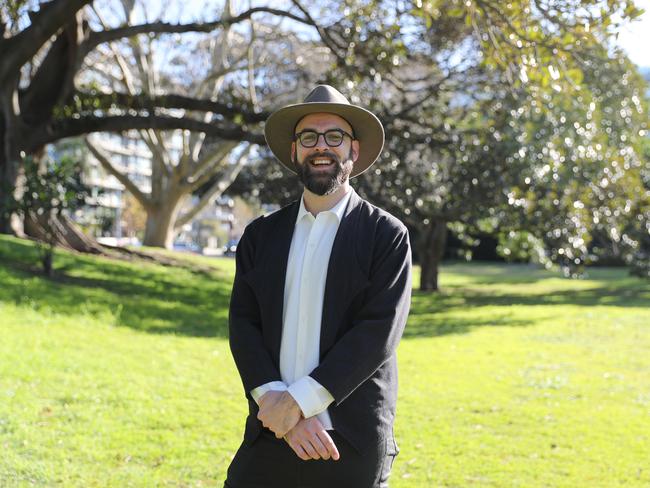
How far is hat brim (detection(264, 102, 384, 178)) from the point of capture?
2879 millimetres

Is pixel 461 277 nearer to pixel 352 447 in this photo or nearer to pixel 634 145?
pixel 634 145

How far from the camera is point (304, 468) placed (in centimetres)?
267

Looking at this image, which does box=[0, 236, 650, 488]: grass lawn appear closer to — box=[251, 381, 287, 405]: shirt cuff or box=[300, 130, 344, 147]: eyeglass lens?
box=[251, 381, 287, 405]: shirt cuff

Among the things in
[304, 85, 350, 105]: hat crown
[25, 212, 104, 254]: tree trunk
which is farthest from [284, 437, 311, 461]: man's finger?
[25, 212, 104, 254]: tree trunk

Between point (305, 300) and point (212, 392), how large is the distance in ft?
16.8

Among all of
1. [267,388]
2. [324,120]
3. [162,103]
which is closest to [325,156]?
[324,120]

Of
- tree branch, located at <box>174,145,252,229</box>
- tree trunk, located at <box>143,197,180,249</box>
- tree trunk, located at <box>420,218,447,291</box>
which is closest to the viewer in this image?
tree trunk, located at <box>420,218,447,291</box>

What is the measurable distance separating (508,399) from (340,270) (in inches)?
225

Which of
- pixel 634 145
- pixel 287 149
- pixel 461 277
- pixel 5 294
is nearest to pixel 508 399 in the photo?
pixel 287 149

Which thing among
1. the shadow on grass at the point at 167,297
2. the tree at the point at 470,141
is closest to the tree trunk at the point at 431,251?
the shadow on grass at the point at 167,297

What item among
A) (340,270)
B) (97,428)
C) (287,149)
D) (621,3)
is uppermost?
(621,3)

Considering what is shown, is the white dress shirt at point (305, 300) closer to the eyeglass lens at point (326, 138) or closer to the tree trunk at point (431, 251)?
the eyeglass lens at point (326, 138)

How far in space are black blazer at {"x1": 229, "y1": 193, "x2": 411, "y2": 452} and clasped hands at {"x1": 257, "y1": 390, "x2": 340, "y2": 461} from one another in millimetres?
92

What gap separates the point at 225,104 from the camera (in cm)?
1473
